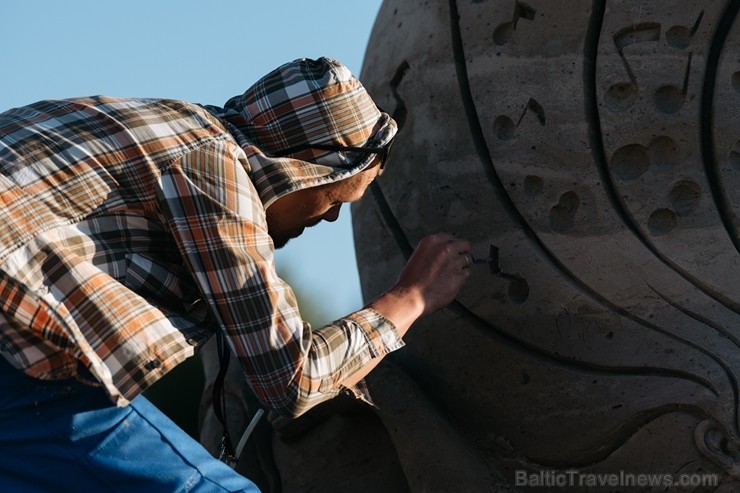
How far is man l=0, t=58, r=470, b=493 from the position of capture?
7.24 feet

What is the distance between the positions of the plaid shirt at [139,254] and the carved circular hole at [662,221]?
958 millimetres

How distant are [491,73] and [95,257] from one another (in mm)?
1345

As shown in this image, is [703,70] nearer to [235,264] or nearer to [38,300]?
[235,264]

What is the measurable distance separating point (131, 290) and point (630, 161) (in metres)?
1.38

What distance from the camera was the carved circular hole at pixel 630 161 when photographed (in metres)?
2.96

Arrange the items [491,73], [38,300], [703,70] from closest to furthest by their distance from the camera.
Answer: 1. [38,300]
2. [703,70]
3. [491,73]

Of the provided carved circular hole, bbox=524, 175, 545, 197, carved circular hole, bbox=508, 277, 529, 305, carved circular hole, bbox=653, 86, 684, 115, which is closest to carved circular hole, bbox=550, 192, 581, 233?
carved circular hole, bbox=524, 175, 545, 197

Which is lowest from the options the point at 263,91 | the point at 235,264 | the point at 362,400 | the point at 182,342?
the point at 362,400

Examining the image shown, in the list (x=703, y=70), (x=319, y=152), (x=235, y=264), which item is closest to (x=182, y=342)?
(x=235, y=264)

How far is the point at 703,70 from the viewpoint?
293 cm

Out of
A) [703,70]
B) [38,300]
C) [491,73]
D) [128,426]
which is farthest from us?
[491,73]

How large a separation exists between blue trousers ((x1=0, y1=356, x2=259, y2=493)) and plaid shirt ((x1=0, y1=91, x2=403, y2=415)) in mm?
69

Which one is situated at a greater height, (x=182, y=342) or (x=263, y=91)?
(x=263, y=91)

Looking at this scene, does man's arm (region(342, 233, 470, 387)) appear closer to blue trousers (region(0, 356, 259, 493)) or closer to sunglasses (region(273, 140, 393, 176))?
sunglasses (region(273, 140, 393, 176))
